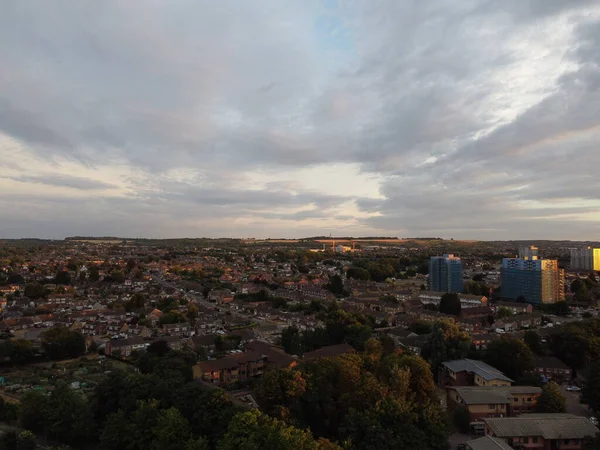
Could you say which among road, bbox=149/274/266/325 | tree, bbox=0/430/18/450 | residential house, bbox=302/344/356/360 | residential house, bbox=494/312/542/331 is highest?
residential house, bbox=302/344/356/360

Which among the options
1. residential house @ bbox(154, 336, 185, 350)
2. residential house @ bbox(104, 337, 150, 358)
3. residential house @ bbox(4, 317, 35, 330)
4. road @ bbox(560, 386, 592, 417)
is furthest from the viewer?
residential house @ bbox(4, 317, 35, 330)

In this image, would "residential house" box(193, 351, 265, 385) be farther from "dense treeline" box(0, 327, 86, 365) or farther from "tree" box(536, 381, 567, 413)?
"tree" box(536, 381, 567, 413)

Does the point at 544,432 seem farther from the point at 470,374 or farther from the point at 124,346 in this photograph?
the point at 124,346

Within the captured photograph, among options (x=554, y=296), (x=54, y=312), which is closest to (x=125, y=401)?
(x=54, y=312)

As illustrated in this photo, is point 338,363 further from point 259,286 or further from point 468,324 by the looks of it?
point 259,286

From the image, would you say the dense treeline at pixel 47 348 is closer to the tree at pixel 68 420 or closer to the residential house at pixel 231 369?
the residential house at pixel 231 369

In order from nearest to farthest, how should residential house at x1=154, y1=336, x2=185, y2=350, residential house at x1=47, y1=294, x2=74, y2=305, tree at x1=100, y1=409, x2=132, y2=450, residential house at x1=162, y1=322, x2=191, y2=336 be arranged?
tree at x1=100, y1=409, x2=132, y2=450 < residential house at x1=154, y1=336, x2=185, y2=350 < residential house at x1=162, y1=322, x2=191, y2=336 < residential house at x1=47, y1=294, x2=74, y2=305

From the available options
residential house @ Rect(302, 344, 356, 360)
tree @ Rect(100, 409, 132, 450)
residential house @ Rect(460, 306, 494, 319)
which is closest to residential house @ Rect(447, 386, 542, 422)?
residential house @ Rect(302, 344, 356, 360)
